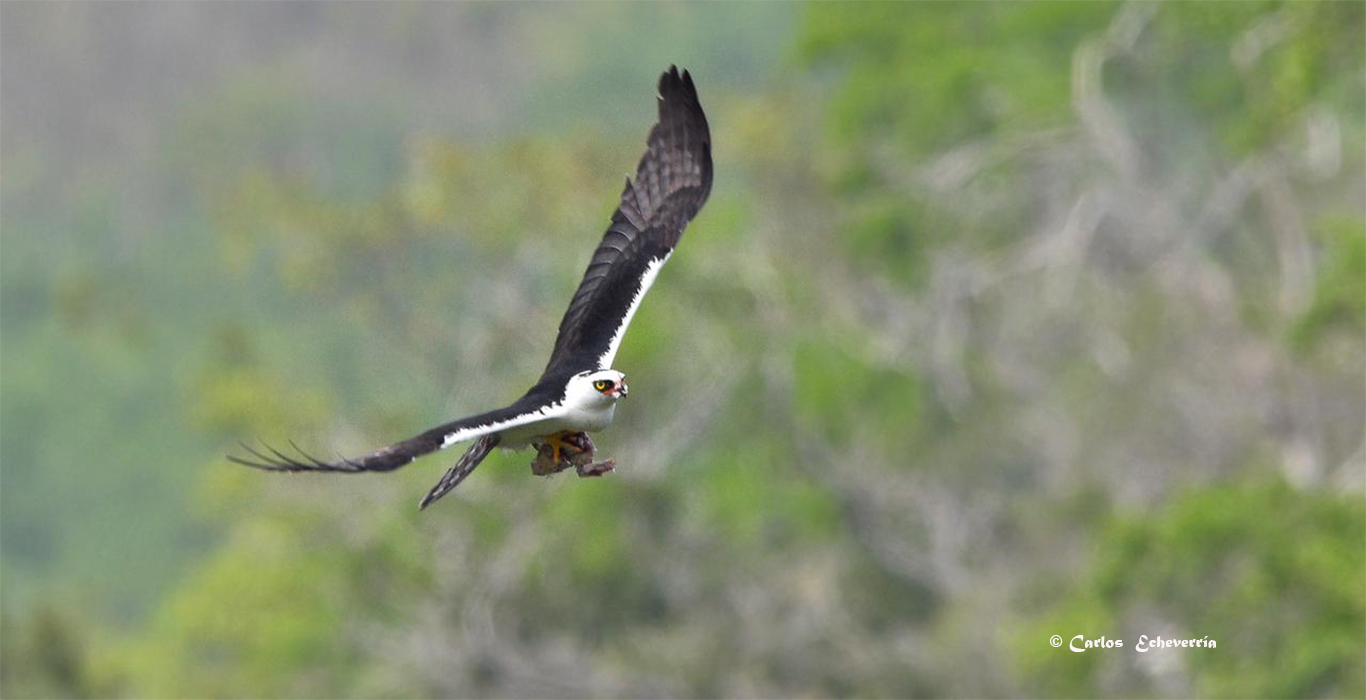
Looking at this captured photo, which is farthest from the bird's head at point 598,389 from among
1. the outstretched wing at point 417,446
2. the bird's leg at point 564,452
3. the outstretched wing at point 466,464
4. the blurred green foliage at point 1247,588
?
the blurred green foliage at point 1247,588

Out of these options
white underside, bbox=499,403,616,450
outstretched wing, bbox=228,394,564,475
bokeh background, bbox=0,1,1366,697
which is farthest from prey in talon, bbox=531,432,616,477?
bokeh background, bbox=0,1,1366,697

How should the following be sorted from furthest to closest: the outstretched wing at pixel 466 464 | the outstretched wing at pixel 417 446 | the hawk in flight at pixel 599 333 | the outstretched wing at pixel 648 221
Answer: the outstretched wing at pixel 648 221
the outstretched wing at pixel 466 464
the hawk in flight at pixel 599 333
the outstretched wing at pixel 417 446

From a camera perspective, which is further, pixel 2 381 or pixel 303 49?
pixel 303 49

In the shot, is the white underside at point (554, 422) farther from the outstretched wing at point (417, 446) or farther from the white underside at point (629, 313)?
the white underside at point (629, 313)

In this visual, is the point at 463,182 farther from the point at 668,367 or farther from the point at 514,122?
the point at 514,122

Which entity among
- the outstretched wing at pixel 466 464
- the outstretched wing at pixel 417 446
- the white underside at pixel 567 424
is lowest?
the outstretched wing at pixel 417 446

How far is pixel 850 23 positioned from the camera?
5616 cm

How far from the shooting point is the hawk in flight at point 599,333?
14836 millimetres

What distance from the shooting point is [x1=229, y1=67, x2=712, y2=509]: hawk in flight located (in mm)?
14836

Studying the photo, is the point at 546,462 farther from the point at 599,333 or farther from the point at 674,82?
the point at 674,82

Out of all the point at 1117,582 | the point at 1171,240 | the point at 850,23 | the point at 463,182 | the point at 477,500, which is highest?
the point at 850,23

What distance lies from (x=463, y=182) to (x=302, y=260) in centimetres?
517

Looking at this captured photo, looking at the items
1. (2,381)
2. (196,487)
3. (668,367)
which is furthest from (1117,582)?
(2,381)

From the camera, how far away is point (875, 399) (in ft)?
161
